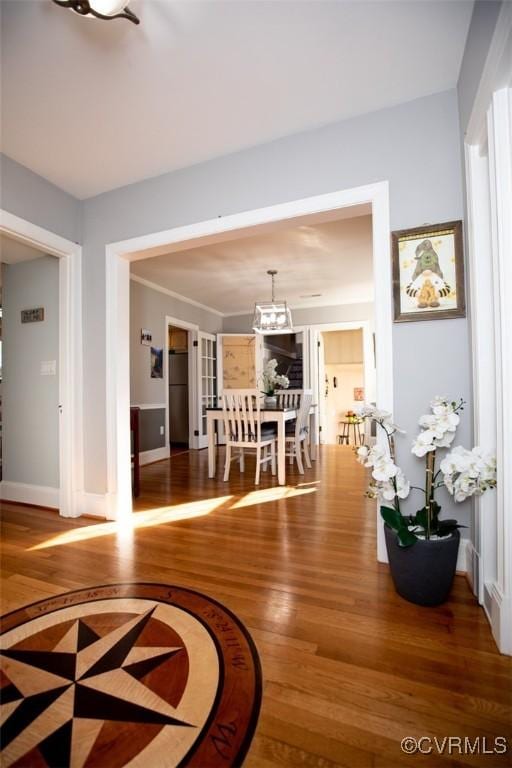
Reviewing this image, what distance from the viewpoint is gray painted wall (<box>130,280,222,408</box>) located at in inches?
187

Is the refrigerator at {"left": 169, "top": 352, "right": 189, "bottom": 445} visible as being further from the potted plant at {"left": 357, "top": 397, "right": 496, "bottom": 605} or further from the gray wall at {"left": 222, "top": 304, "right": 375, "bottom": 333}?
the potted plant at {"left": 357, "top": 397, "right": 496, "bottom": 605}

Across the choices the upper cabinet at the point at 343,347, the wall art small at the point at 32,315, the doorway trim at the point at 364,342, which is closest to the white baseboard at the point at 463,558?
the wall art small at the point at 32,315

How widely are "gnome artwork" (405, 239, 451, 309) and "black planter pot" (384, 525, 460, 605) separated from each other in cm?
115

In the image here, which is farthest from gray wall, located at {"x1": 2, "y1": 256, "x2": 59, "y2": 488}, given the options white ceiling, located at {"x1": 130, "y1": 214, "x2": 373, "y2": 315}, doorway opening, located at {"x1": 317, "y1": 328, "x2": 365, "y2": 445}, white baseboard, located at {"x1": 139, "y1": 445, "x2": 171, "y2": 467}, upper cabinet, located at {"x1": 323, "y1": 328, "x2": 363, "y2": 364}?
upper cabinet, located at {"x1": 323, "y1": 328, "x2": 363, "y2": 364}

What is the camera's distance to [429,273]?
1873mm

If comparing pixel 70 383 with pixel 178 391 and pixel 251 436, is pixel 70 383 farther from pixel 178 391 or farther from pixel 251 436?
pixel 178 391

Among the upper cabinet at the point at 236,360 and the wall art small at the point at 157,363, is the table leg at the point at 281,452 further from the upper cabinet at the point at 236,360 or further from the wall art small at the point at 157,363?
the upper cabinet at the point at 236,360

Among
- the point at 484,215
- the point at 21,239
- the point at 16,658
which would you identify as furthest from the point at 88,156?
the point at 16,658

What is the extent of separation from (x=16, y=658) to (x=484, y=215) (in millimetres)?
2599

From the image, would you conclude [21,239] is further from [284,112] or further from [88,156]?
[284,112]

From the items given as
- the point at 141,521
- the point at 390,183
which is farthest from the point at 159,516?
the point at 390,183

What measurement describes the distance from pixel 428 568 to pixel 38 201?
11.0 ft

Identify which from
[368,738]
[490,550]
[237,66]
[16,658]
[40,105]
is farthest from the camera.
Answer: [40,105]

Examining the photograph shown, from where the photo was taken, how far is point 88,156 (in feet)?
7.89
